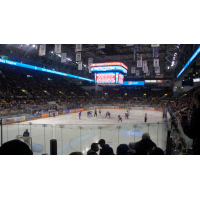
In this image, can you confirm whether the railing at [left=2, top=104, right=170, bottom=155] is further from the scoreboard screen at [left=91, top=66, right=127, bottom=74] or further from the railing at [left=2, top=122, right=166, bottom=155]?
the scoreboard screen at [left=91, top=66, right=127, bottom=74]

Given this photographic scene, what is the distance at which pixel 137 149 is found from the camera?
4.00 meters

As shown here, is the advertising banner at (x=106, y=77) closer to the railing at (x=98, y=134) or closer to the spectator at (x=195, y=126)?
the railing at (x=98, y=134)

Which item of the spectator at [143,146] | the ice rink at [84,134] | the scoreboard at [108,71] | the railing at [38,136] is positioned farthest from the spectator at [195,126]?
the scoreboard at [108,71]

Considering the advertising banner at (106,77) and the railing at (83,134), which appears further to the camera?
the advertising banner at (106,77)

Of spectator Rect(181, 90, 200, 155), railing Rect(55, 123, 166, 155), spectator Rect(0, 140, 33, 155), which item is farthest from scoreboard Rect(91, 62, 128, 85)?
spectator Rect(0, 140, 33, 155)

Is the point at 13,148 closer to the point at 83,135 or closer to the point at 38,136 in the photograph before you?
the point at 83,135

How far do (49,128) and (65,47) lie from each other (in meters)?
22.4

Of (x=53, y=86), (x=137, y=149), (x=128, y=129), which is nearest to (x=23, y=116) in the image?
(x=128, y=129)

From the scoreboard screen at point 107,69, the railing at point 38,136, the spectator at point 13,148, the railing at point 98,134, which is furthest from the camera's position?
the scoreboard screen at point 107,69

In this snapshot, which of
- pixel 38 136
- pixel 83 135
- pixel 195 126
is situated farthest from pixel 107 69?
pixel 195 126

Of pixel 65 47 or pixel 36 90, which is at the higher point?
pixel 65 47

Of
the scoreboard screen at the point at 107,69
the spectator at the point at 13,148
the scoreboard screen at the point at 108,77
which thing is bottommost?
the spectator at the point at 13,148

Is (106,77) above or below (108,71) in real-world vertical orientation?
below
